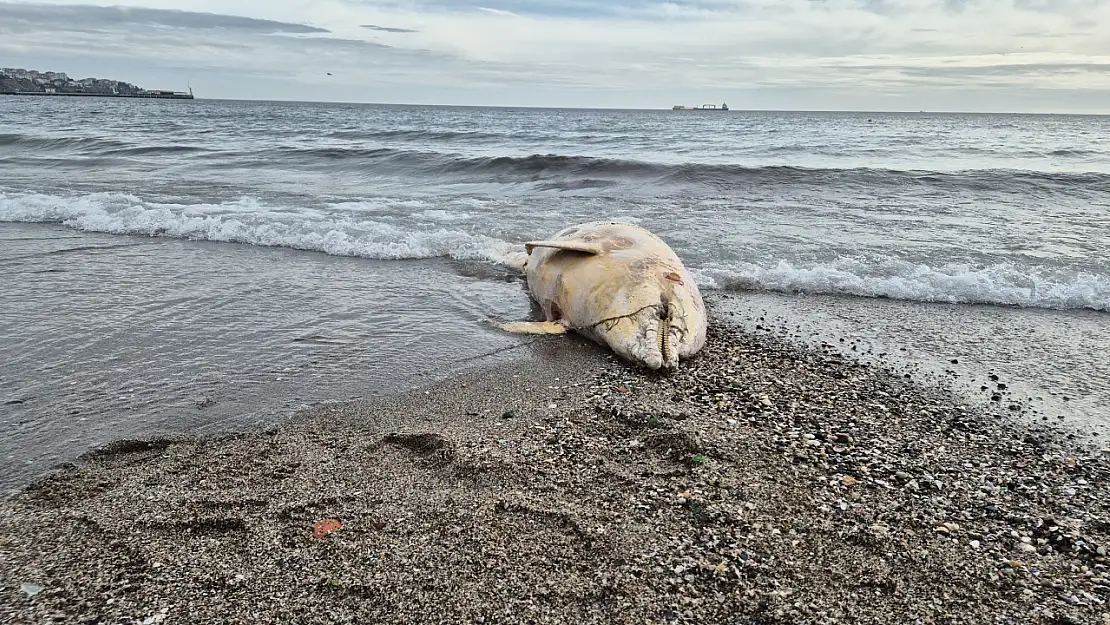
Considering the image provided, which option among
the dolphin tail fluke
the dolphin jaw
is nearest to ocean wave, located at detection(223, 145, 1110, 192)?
the dolphin tail fluke

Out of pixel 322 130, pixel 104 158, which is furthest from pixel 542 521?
pixel 322 130

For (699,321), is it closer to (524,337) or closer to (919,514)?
(524,337)

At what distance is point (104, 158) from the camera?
782 inches

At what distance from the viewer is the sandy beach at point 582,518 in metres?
2.69

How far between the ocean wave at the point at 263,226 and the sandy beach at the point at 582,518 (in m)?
4.77

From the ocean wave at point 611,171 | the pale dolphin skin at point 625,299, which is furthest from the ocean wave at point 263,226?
the ocean wave at point 611,171

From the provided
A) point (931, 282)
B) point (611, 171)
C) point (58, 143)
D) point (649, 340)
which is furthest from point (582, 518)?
point (58, 143)

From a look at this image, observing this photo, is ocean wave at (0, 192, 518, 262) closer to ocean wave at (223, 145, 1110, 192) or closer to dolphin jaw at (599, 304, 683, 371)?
dolphin jaw at (599, 304, 683, 371)

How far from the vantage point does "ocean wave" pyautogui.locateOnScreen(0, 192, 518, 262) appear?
9.06m

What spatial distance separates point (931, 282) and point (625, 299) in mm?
4077

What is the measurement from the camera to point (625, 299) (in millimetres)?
5391

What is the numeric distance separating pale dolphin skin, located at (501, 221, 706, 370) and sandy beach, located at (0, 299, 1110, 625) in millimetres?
737

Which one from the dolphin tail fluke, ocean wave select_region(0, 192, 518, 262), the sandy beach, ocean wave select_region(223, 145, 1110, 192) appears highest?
ocean wave select_region(223, 145, 1110, 192)

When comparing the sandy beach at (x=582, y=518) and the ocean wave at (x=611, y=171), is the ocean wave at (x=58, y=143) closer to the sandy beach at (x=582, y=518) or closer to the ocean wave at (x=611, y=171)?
the ocean wave at (x=611, y=171)
